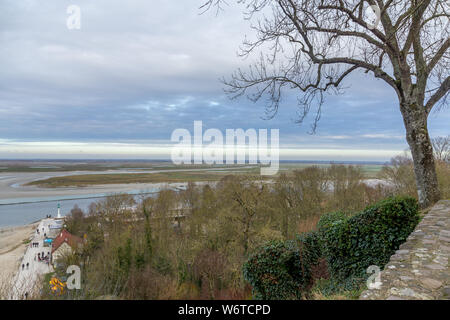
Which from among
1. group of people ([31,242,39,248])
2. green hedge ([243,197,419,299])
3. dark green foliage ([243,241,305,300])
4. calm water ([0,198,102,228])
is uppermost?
green hedge ([243,197,419,299])

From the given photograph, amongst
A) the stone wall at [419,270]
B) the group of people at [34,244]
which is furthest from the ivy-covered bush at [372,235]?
the group of people at [34,244]

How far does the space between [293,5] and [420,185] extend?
17.5 feet

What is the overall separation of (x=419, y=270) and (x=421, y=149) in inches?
166

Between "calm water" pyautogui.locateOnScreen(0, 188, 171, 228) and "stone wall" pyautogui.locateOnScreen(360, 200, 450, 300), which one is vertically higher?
"stone wall" pyautogui.locateOnScreen(360, 200, 450, 300)

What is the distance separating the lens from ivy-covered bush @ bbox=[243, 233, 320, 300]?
18.3 ft

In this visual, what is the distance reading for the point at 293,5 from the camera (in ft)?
17.4

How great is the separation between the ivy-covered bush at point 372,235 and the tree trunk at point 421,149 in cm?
226

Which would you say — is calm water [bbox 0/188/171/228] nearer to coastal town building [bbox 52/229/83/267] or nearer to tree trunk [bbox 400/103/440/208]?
coastal town building [bbox 52/229/83/267]

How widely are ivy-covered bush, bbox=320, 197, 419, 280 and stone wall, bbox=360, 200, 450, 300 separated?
223 millimetres

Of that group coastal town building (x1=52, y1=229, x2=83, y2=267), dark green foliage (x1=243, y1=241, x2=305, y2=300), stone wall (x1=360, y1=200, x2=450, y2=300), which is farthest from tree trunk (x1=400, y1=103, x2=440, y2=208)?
coastal town building (x1=52, y1=229, x2=83, y2=267)

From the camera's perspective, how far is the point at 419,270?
8.52 feet
